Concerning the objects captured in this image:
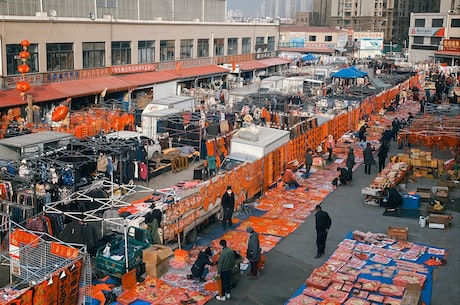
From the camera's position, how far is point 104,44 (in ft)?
134

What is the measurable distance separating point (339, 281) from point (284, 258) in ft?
7.54

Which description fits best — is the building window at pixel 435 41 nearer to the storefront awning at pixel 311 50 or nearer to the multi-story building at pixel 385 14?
the storefront awning at pixel 311 50

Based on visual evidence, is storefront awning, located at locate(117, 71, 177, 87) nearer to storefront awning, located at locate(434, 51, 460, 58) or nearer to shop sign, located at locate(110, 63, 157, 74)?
Answer: shop sign, located at locate(110, 63, 157, 74)

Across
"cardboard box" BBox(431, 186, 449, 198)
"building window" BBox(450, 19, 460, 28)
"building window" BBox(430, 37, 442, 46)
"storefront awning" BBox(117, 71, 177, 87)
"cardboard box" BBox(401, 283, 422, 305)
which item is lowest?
"cardboard box" BBox(431, 186, 449, 198)

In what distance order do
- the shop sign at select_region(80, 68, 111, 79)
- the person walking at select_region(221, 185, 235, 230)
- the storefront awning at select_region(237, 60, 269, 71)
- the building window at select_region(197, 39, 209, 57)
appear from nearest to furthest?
1. the person walking at select_region(221, 185, 235, 230)
2. the shop sign at select_region(80, 68, 111, 79)
3. the building window at select_region(197, 39, 209, 57)
4. the storefront awning at select_region(237, 60, 269, 71)

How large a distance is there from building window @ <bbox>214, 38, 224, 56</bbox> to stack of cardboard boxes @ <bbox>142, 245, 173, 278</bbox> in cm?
4509

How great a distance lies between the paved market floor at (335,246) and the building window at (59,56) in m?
16.0

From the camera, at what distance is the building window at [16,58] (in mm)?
32781

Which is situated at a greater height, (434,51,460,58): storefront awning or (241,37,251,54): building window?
(241,37,251,54): building window

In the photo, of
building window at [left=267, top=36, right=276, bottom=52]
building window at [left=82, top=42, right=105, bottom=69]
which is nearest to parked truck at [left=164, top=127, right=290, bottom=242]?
building window at [left=82, top=42, right=105, bottom=69]

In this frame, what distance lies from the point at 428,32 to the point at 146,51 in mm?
68520

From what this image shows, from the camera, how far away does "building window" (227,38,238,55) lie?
61.4 m

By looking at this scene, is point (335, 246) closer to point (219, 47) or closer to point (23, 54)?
point (23, 54)

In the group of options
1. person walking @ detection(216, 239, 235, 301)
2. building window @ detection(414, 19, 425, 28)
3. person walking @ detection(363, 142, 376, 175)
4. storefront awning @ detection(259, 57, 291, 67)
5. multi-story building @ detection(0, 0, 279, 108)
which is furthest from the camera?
building window @ detection(414, 19, 425, 28)
